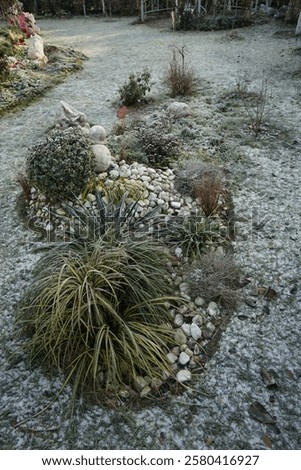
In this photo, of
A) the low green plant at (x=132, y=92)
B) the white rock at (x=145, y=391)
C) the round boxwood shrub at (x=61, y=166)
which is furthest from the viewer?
the low green plant at (x=132, y=92)

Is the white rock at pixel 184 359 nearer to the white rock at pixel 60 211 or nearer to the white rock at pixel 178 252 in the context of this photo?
the white rock at pixel 178 252

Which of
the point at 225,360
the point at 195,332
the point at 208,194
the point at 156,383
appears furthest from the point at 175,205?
the point at 156,383

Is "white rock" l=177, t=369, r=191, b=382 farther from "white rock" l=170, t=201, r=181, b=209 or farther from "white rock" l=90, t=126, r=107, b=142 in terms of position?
"white rock" l=90, t=126, r=107, b=142

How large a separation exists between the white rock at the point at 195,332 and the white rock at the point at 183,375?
298mm

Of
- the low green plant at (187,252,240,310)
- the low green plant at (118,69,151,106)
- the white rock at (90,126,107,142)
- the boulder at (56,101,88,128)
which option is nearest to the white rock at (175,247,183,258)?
the low green plant at (187,252,240,310)

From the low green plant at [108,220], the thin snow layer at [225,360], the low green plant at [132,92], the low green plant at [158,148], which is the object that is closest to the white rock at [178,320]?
the thin snow layer at [225,360]

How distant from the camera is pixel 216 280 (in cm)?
306

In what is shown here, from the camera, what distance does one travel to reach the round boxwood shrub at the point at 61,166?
372cm

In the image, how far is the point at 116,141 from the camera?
5004 mm

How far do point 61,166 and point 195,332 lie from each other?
2236 millimetres

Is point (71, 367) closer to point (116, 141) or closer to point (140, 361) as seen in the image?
point (140, 361)

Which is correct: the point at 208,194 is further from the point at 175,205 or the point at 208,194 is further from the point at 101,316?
the point at 101,316

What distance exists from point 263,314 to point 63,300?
1655mm
